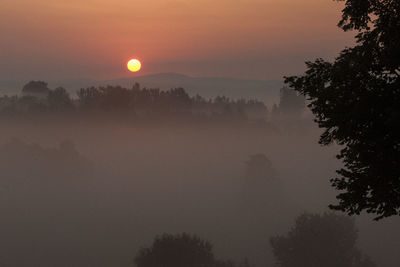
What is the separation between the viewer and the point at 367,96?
12445mm

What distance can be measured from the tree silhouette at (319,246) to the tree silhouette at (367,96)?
48635 mm

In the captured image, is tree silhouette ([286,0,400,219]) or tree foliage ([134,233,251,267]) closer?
tree silhouette ([286,0,400,219])

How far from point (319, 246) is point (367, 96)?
51131mm

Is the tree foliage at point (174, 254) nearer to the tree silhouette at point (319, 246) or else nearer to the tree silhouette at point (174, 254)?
the tree silhouette at point (174, 254)

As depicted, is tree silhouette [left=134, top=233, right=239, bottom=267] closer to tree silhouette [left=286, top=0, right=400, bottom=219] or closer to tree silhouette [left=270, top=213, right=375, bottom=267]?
tree silhouette [left=270, top=213, right=375, bottom=267]

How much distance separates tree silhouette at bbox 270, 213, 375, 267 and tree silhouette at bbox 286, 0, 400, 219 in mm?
48635

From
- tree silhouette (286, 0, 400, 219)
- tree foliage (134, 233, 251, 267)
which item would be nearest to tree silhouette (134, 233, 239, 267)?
tree foliage (134, 233, 251, 267)

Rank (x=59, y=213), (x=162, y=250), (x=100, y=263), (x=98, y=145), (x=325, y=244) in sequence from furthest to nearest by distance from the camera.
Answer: (x=98, y=145)
(x=59, y=213)
(x=100, y=263)
(x=325, y=244)
(x=162, y=250)

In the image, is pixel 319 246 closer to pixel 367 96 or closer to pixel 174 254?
pixel 174 254

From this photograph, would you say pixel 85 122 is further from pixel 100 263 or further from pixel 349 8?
pixel 349 8

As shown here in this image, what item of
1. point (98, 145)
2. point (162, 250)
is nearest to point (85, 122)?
point (98, 145)

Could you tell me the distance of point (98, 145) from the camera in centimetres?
18725

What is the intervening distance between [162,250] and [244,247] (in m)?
36.2

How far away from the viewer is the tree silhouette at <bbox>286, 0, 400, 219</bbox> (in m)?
12.5
